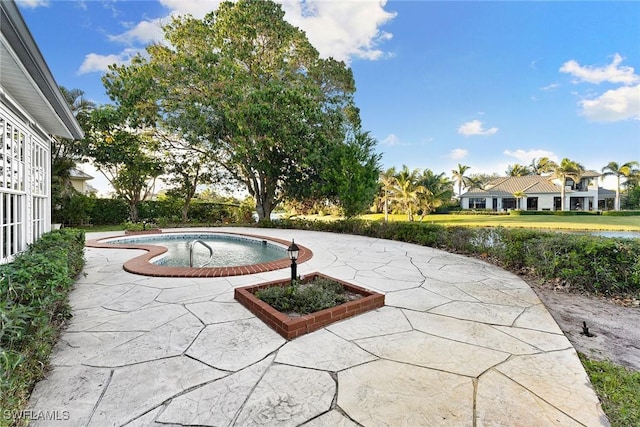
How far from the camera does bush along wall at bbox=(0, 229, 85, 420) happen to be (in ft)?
5.10

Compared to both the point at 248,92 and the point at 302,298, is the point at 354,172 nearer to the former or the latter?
the point at 248,92

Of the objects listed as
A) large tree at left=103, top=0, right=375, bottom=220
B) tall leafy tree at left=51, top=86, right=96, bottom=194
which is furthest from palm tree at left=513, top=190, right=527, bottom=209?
tall leafy tree at left=51, top=86, right=96, bottom=194

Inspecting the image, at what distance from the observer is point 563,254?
Result: 15.3ft

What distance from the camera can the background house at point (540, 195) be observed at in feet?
107

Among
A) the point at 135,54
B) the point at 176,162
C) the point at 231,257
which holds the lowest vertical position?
the point at 231,257

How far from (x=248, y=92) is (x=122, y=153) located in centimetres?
751

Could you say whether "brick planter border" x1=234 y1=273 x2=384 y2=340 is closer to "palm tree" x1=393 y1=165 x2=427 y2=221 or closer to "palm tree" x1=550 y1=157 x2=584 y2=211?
"palm tree" x1=393 y1=165 x2=427 y2=221

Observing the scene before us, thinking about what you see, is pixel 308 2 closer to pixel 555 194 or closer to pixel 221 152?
pixel 221 152

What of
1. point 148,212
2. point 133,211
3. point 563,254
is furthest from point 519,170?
point 133,211

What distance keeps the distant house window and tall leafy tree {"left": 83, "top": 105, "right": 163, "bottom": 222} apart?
3593 cm

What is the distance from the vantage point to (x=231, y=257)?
7.97m

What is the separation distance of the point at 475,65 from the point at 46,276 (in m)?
15.9

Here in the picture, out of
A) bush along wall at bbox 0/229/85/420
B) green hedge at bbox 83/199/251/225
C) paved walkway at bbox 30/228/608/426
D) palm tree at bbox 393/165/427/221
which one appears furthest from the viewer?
palm tree at bbox 393/165/427/221

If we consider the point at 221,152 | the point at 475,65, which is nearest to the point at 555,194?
the point at 475,65
